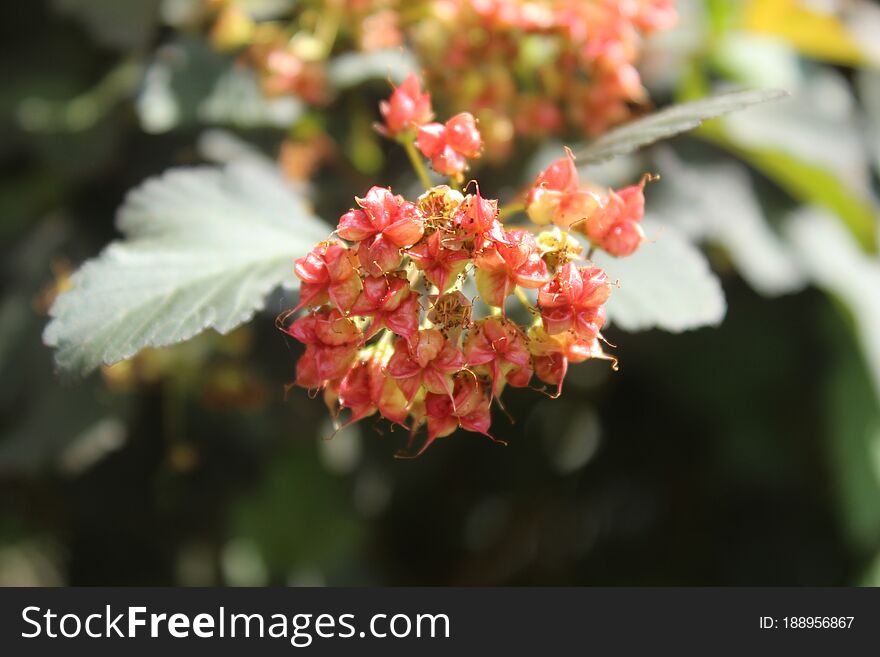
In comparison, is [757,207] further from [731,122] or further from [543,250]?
[543,250]

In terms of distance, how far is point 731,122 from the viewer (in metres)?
1.20

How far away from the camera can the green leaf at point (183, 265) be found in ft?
2.28

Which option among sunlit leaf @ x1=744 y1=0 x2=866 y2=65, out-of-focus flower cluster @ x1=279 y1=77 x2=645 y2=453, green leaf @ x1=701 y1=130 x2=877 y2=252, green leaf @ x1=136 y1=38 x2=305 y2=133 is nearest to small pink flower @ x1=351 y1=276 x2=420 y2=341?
out-of-focus flower cluster @ x1=279 y1=77 x2=645 y2=453

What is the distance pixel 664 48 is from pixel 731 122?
0.13 metres

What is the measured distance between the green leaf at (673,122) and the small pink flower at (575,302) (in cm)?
12

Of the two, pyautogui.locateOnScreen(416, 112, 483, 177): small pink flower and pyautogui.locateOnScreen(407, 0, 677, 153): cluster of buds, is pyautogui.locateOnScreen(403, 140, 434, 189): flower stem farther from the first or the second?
pyautogui.locateOnScreen(407, 0, 677, 153): cluster of buds

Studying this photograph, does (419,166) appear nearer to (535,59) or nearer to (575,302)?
(575,302)

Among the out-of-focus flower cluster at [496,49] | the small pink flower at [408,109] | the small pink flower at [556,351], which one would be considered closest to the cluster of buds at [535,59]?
the out-of-focus flower cluster at [496,49]

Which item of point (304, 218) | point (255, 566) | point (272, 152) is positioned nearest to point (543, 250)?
point (304, 218)

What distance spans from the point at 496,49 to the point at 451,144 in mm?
325

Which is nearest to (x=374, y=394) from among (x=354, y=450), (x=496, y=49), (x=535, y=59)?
(x=496, y=49)

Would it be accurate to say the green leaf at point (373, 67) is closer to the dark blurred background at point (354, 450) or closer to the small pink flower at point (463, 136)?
the dark blurred background at point (354, 450)

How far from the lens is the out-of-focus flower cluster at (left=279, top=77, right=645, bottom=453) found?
0.62 metres

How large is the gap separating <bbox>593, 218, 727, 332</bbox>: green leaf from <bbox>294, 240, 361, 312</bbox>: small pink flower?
0.77 feet
